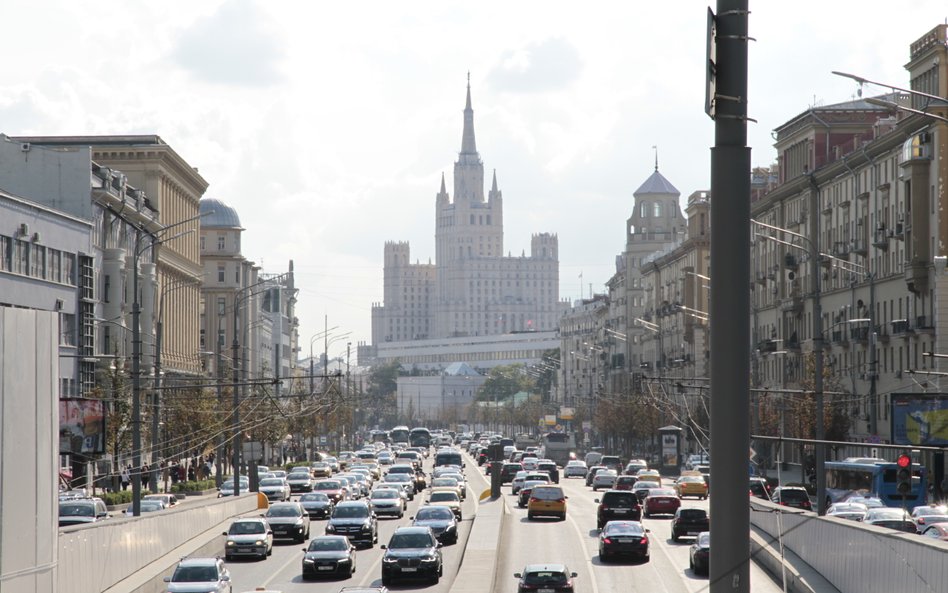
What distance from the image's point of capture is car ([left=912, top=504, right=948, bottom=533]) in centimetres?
4287

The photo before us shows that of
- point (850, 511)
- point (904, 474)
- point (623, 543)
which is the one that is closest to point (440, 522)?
point (623, 543)

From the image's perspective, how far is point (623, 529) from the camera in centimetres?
4522

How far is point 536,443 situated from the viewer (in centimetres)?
15912

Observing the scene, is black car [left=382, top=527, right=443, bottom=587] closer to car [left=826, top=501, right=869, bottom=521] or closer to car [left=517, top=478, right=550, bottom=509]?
car [left=826, top=501, right=869, bottom=521]

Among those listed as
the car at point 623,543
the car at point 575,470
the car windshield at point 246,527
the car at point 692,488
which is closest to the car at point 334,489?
the car at point 692,488

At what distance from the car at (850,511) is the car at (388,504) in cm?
2051

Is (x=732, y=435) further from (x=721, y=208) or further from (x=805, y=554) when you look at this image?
(x=805, y=554)

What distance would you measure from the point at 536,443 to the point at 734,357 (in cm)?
15170

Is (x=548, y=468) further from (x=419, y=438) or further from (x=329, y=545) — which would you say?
(x=419, y=438)

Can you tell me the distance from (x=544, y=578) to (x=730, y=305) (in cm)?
2606

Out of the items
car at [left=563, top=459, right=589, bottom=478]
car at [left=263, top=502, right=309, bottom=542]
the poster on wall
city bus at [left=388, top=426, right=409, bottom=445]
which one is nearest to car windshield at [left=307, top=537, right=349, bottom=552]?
car at [left=263, top=502, right=309, bottom=542]

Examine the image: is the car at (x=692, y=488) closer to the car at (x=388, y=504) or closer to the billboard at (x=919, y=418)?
the car at (x=388, y=504)

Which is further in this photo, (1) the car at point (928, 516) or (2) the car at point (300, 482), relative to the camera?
(2) the car at point (300, 482)

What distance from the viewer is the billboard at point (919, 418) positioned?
56.9 meters
